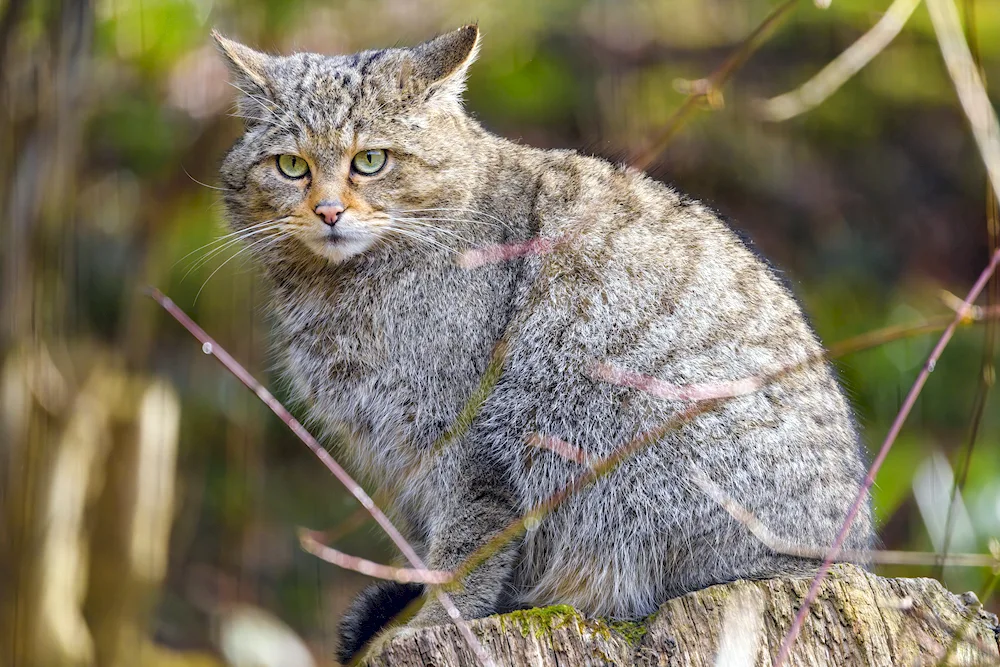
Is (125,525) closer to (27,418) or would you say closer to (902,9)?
(27,418)

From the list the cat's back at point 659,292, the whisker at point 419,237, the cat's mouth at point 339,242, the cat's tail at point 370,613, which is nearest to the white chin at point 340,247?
the cat's mouth at point 339,242

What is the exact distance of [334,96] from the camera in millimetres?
3801

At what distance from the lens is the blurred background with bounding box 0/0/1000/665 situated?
5.45m

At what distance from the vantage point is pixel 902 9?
3.07m

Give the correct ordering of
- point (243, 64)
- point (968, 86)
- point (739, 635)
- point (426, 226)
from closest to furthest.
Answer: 1. point (968, 86)
2. point (739, 635)
3. point (426, 226)
4. point (243, 64)

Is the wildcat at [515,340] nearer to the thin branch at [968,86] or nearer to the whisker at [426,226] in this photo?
the whisker at [426,226]

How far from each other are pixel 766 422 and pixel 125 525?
4344mm

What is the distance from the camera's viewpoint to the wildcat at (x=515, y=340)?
3383 millimetres

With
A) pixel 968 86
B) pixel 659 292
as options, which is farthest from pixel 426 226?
pixel 968 86

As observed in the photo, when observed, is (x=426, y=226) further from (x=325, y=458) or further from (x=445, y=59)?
(x=325, y=458)

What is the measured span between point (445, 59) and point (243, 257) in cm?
119

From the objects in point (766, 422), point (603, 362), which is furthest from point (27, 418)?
point (766, 422)

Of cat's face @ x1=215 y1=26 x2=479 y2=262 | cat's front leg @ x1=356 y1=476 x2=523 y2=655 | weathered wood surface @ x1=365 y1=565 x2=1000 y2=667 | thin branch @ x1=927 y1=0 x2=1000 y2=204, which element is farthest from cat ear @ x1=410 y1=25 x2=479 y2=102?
weathered wood surface @ x1=365 y1=565 x2=1000 y2=667

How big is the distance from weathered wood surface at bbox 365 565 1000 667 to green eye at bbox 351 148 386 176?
1.62 m
